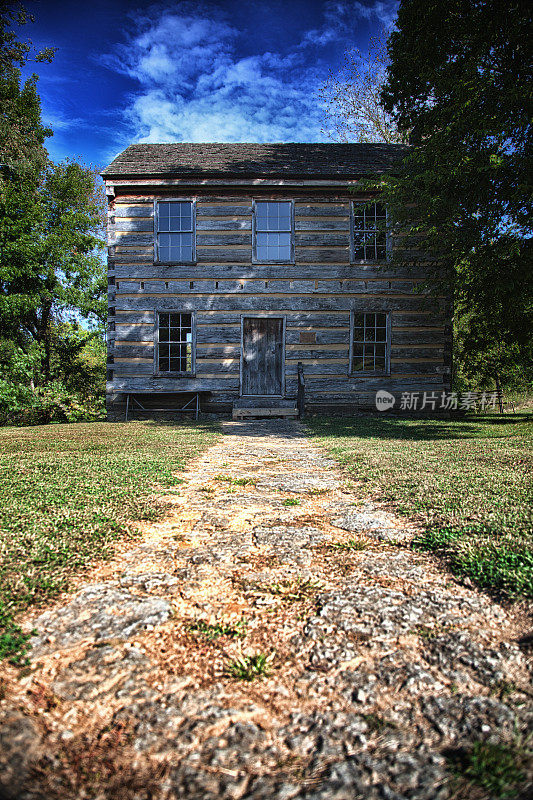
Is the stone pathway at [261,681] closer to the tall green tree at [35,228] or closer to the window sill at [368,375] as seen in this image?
the window sill at [368,375]

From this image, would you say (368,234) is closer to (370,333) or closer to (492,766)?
(370,333)

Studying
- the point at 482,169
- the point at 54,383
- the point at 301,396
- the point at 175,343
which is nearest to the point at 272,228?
the point at 175,343

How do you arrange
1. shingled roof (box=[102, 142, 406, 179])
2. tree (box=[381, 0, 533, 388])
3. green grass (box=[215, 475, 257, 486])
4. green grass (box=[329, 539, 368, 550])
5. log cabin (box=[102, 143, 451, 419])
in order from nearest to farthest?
green grass (box=[329, 539, 368, 550]) < green grass (box=[215, 475, 257, 486]) < tree (box=[381, 0, 533, 388]) < shingled roof (box=[102, 142, 406, 179]) < log cabin (box=[102, 143, 451, 419])

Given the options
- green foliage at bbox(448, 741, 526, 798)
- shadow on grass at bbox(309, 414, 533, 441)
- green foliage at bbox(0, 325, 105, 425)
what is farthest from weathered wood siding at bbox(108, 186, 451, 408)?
green foliage at bbox(448, 741, 526, 798)

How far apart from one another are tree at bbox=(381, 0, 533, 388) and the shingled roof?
108 inches

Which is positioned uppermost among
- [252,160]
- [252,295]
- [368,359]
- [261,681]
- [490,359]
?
[252,160]

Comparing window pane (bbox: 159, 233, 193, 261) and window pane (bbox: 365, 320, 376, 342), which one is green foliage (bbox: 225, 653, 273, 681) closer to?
window pane (bbox: 365, 320, 376, 342)

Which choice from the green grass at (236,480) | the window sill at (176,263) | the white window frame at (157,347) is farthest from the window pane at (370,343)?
the green grass at (236,480)

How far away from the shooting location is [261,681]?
1464 millimetres

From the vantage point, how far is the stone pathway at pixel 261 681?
43.3 inches

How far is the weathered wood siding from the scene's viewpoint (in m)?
12.8

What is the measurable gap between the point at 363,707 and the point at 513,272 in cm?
929

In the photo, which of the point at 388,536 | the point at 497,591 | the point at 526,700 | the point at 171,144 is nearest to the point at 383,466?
the point at 388,536

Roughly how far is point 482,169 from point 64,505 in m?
8.91
